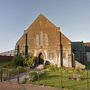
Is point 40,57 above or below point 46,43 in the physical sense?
below

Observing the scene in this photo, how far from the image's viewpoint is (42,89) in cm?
2055

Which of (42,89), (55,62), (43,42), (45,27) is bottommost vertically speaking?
(42,89)

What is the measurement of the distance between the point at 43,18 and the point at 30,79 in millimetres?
24963

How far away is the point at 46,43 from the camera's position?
47.9 m

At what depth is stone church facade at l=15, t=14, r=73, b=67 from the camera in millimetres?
46219

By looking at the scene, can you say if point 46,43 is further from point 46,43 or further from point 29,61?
point 29,61

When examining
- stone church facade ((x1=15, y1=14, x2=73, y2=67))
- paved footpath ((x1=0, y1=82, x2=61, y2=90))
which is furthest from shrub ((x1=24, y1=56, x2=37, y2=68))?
paved footpath ((x1=0, y1=82, x2=61, y2=90))

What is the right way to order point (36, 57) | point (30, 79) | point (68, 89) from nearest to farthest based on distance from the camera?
point (68, 89) < point (30, 79) < point (36, 57)

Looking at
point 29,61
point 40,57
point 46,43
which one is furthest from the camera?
point 40,57

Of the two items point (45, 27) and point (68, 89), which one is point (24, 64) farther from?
point (68, 89)

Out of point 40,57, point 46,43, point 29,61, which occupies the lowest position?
point 29,61

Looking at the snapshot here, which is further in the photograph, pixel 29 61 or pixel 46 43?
pixel 46 43

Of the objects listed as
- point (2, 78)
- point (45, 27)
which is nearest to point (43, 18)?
point (45, 27)

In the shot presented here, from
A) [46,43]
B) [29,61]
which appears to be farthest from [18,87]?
[46,43]
